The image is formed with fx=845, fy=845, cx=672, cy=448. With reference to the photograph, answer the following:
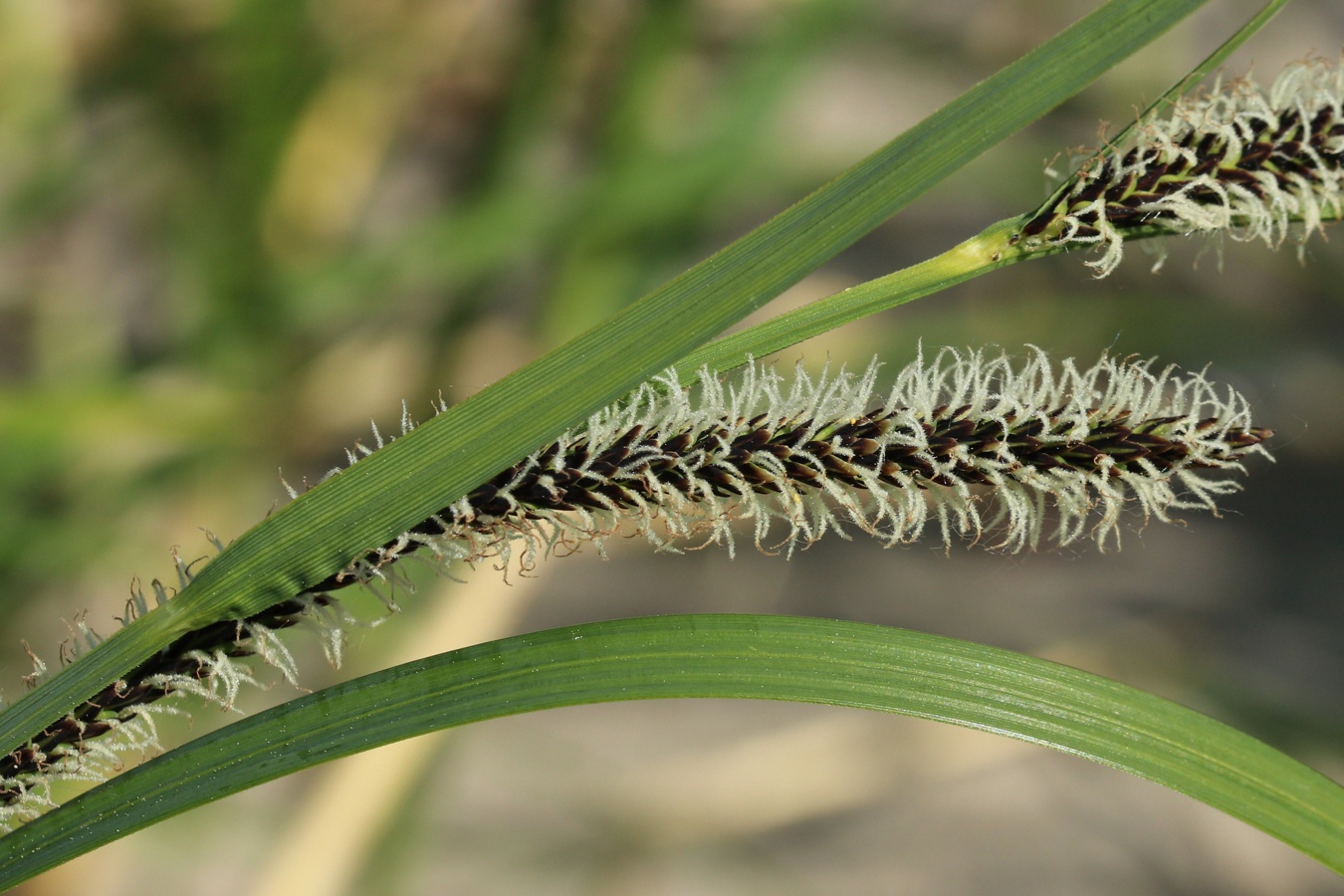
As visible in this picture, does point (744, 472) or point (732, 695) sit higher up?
point (744, 472)

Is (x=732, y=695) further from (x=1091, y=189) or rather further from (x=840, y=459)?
(x=1091, y=189)

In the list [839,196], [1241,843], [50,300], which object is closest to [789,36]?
[839,196]

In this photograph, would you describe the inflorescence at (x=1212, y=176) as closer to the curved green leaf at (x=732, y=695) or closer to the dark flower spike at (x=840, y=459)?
the dark flower spike at (x=840, y=459)

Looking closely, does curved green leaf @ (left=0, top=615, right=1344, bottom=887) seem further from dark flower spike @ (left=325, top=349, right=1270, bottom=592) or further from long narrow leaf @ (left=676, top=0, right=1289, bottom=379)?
long narrow leaf @ (left=676, top=0, right=1289, bottom=379)

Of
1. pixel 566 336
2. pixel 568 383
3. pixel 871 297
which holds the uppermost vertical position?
pixel 566 336

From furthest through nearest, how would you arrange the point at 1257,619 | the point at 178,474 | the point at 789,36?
the point at 1257,619
the point at 178,474
the point at 789,36

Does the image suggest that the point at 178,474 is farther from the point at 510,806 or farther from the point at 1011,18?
the point at 1011,18

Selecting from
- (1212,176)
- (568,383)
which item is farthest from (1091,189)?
(568,383)
